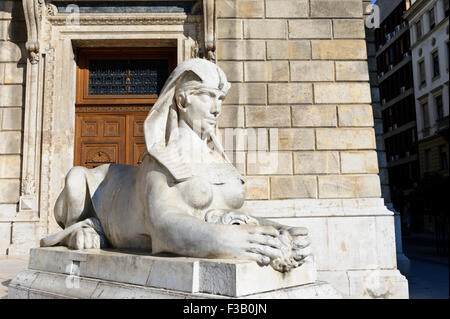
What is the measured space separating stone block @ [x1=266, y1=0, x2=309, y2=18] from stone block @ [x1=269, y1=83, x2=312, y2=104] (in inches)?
50.0

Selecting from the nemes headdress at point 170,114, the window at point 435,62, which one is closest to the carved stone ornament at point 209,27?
the nemes headdress at point 170,114

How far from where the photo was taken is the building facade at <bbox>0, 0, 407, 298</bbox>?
6.80m

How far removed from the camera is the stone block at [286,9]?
24.2 ft

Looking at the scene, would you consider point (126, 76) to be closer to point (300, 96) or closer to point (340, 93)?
point (300, 96)

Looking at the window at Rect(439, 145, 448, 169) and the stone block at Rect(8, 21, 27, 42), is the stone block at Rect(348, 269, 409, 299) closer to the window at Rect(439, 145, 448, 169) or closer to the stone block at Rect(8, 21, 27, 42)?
the stone block at Rect(8, 21, 27, 42)

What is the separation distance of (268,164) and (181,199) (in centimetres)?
435

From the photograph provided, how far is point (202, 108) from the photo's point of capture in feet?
9.96

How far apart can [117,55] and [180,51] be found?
4.55 feet

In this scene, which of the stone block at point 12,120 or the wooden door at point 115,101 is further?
the wooden door at point 115,101

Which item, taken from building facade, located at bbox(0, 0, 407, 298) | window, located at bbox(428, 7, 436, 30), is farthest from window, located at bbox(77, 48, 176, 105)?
window, located at bbox(428, 7, 436, 30)

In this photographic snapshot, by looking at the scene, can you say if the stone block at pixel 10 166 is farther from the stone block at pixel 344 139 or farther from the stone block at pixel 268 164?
the stone block at pixel 344 139

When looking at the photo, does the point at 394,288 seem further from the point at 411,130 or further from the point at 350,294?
the point at 411,130

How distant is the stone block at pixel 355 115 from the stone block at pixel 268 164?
1.17m

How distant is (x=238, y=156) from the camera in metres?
6.98
